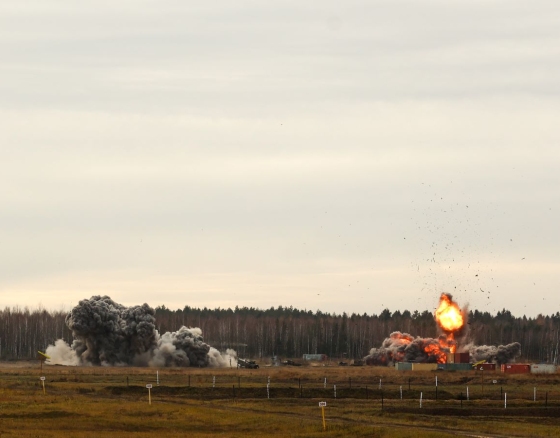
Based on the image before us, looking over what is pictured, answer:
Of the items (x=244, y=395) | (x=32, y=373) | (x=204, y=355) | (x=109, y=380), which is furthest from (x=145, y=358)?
(x=244, y=395)

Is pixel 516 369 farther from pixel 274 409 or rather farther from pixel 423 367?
pixel 274 409

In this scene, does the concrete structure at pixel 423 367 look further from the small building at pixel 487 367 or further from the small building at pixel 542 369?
the small building at pixel 542 369

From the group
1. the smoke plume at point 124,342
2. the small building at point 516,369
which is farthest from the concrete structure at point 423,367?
the smoke plume at point 124,342

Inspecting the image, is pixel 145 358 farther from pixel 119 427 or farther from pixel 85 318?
pixel 119 427

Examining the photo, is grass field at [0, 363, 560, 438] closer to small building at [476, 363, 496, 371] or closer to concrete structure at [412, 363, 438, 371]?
concrete structure at [412, 363, 438, 371]

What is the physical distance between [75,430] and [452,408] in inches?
1311

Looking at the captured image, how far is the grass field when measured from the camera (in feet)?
246

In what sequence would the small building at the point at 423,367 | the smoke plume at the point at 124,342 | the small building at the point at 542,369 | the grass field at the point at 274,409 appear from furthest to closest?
the smoke plume at the point at 124,342 < the small building at the point at 423,367 < the small building at the point at 542,369 < the grass field at the point at 274,409

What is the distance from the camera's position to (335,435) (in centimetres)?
7212

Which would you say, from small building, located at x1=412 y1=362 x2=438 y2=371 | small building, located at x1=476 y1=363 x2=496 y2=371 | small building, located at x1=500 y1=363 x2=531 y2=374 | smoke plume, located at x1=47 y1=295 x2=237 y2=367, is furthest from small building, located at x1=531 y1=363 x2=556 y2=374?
smoke plume, located at x1=47 y1=295 x2=237 y2=367

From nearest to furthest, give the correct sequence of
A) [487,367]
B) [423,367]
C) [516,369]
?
[516,369] < [423,367] < [487,367]

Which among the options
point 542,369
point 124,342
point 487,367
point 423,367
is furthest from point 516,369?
point 124,342

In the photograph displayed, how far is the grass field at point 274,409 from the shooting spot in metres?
74.9

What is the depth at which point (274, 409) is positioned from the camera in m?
92.7
